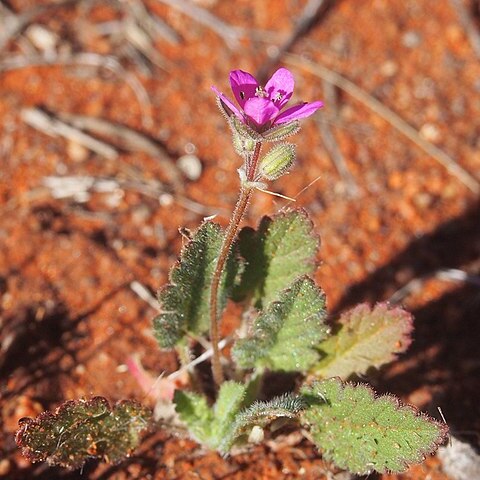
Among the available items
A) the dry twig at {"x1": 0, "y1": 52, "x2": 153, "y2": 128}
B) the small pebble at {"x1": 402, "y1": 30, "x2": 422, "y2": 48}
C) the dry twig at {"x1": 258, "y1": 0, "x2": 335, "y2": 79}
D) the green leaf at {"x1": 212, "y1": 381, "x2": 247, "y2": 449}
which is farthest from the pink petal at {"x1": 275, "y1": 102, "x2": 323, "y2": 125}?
the small pebble at {"x1": 402, "y1": 30, "x2": 422, "y2": 48}

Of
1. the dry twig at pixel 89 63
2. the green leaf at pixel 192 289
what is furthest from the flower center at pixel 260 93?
the dry twig at pixel 89 63

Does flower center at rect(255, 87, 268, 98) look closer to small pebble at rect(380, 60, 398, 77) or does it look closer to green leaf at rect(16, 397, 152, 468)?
green leaf at rect(16, 397, 152, 468)

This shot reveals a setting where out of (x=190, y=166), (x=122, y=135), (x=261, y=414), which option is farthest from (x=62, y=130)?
(x=261, y=414)

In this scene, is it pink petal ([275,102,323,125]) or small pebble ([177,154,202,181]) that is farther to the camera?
small pebble ([177,154,202,181])

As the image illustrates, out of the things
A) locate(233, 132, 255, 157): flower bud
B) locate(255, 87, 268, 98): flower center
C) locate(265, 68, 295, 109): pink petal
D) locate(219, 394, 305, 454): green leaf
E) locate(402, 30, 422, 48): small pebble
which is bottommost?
locate(219, 394, 305, 454): green leaf

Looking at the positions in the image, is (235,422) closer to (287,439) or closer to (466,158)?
(287,439)

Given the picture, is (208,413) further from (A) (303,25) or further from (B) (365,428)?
(A) (303,25)
